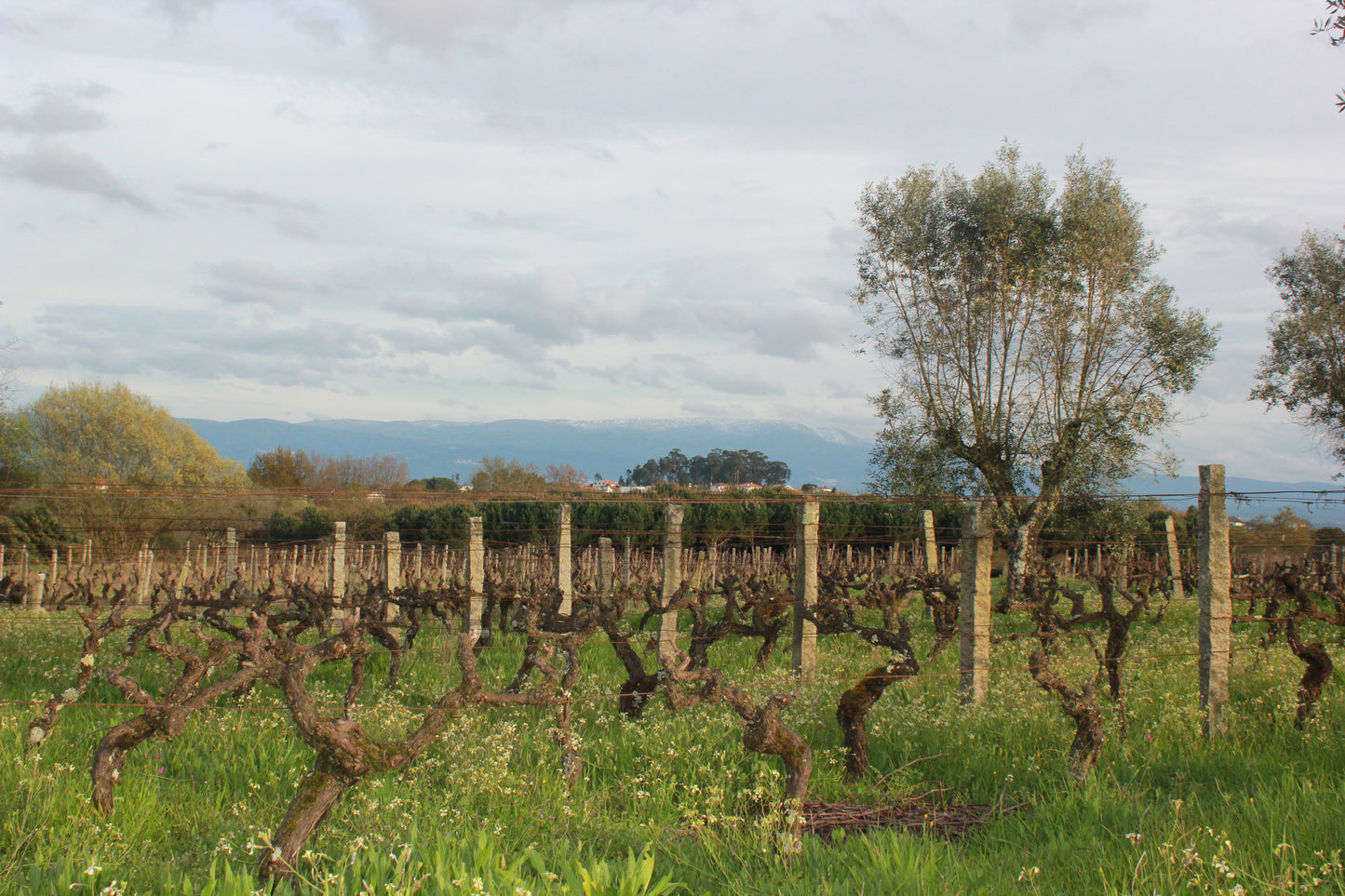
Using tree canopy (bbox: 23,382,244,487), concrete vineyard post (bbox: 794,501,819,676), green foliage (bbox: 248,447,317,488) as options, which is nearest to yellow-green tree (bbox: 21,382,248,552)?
tree canopy (bbox: 23,382,244,487)

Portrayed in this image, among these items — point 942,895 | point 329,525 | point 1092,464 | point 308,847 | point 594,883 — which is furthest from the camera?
point 329,525

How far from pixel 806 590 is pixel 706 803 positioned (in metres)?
5.25

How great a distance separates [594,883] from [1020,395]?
24.3 meters

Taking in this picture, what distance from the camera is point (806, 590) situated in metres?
10.8

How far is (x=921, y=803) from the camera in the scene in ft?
20.3

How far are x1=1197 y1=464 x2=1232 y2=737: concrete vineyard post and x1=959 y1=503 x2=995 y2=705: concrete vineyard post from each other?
2.04 metres

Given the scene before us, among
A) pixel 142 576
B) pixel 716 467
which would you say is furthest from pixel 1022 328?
pixel 716 467

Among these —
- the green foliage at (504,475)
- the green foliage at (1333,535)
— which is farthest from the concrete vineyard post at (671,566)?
the green foliage at (504,475)

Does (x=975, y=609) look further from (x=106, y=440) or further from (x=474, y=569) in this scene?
(x=106, y=440)

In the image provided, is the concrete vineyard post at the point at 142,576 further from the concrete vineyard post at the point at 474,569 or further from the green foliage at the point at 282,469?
the green foliage at the point at 282,469

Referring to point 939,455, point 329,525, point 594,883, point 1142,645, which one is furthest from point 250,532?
point 594,883

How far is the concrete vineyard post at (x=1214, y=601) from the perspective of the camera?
748cm

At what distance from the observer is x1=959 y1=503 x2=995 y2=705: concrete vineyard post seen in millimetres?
9062

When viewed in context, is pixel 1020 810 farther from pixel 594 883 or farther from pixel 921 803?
pixel 594 883
